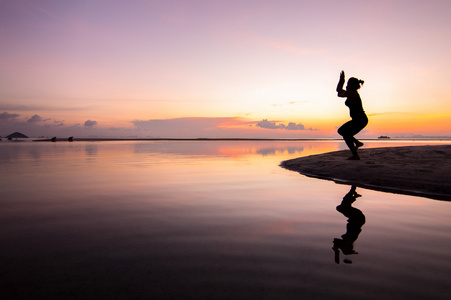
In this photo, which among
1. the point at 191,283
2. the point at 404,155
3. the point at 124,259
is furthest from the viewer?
the point at 404,155

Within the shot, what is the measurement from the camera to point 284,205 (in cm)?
725

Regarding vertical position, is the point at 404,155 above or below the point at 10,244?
above

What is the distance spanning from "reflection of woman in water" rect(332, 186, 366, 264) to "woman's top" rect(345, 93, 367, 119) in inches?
242

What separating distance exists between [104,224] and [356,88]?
1199 centimetres

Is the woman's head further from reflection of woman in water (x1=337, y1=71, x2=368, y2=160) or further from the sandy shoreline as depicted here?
the sandy shoreline

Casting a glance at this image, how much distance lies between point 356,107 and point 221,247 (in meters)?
11.3

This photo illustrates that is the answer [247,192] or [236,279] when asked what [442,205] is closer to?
[247,192]

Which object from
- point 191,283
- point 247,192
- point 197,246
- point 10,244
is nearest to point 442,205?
point 247,192

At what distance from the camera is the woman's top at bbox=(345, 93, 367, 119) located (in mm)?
13156

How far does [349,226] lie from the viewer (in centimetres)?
541

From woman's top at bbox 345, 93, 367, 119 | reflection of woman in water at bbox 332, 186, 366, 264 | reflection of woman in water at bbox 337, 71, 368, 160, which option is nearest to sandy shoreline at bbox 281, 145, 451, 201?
reflection of woman in water at bbox 337, 71, 368, 160

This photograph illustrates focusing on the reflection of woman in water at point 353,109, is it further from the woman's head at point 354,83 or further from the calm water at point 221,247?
the calm water at point 221,247

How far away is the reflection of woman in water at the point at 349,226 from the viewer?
13.9ft

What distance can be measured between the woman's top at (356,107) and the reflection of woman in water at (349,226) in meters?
6.14
